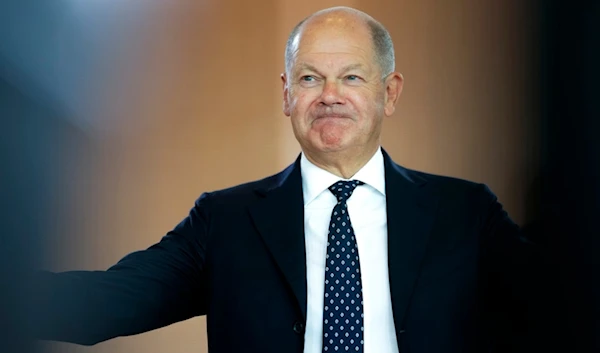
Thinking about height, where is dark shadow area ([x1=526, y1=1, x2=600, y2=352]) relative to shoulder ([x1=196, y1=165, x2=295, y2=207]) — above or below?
below

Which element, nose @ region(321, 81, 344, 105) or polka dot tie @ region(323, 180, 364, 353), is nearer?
polka dot tie @ region(323, 180, 364, 353)

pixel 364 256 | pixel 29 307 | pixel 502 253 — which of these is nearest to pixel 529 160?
pixel 29 307

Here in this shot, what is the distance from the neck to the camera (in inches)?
52.6

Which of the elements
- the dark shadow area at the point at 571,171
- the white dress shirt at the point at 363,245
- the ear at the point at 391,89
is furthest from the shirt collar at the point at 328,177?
the dark shadow area at the point at 571,171

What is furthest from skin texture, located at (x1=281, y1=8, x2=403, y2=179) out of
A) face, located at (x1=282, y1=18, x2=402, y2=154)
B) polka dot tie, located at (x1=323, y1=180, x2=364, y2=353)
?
polka dot tie, located at (x1=323, y1=180, x2=364, y2=353)

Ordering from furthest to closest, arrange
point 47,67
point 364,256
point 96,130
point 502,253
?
1. point 96,130
2. point 364,256
3. point 502,253
4. point 47,67

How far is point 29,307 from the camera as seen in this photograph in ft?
0.81

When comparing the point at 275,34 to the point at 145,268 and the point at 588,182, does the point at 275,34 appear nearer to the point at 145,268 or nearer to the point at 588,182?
the point at 145,268

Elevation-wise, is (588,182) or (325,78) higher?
(325,78)

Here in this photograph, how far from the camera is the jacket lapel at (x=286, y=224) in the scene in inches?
46.9

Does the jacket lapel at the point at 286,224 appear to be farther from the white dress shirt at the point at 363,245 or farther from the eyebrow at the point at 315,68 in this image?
the eyebrow at the point at 315,68

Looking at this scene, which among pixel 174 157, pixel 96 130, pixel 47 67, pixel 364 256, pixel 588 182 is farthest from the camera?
pixel 174 157

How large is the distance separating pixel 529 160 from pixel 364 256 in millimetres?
1001

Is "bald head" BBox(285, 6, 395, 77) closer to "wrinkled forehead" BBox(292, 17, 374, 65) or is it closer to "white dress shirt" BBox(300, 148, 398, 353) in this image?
"wrinkled forehead" BBox(292, 17, 374, 65)
